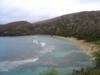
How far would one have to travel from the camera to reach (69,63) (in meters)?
29.8

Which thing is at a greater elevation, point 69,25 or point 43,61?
point 43,61

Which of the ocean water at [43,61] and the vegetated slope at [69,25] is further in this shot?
the vegetated slope at [69,25]

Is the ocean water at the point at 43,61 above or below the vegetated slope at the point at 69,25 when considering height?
above

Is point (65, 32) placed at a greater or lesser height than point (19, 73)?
lesser

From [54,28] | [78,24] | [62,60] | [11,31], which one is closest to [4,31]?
[11,31]

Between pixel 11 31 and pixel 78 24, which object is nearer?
pixel 78 24

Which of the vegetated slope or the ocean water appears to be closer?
the ocean water

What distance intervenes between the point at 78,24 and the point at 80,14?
9.53 m

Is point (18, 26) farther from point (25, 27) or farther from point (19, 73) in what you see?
point (19, 73)

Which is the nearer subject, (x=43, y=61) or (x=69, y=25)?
(x=43, y=61)

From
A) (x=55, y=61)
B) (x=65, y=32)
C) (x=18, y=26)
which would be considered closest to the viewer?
(x=55, y=61)

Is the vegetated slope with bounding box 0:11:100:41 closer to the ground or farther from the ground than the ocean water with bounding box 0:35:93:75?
closer to the ground

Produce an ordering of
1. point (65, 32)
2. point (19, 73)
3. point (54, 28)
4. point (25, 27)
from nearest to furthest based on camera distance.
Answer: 1. point (19, 73)
2. point (65, 32)
3. point (54, 28)
4. point (25, 27)

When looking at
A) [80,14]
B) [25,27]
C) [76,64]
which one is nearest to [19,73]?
[76,64]
